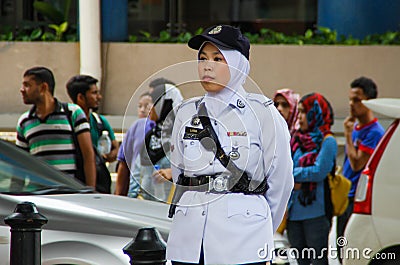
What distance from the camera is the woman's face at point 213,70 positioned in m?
4.67

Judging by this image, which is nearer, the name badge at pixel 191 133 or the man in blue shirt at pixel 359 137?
the name badge at pixel 191 133

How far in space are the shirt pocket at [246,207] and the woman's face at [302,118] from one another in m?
3.34

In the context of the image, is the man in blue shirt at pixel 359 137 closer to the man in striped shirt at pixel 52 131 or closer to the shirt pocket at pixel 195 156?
the man in striped shirt at pixel 52 131

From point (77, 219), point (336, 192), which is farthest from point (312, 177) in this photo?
point (77, 219)

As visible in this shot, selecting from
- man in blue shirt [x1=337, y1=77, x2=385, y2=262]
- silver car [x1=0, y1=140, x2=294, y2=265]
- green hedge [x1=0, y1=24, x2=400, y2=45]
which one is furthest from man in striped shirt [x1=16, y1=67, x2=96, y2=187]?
green hedge [x1=0, y1=24, x2=400, y2=45]

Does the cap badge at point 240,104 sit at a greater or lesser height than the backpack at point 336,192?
greater

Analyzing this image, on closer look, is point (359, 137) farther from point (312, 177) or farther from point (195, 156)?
point (195, 156)

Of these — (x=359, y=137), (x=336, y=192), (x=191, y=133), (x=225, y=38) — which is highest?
(x=225, y=38)

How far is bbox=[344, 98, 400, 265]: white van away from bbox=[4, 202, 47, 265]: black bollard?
7.64ft

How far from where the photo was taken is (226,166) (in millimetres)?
4664

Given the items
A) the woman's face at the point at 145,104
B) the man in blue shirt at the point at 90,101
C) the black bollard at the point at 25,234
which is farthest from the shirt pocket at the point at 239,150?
the man in blue shirt at the point at 90,101

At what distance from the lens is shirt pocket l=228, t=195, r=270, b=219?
4634 millimetres

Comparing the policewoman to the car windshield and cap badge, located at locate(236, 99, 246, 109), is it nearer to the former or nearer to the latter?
cap badge, located at locate(236, 99, 246, 109)

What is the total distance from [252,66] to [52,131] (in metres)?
5.16
